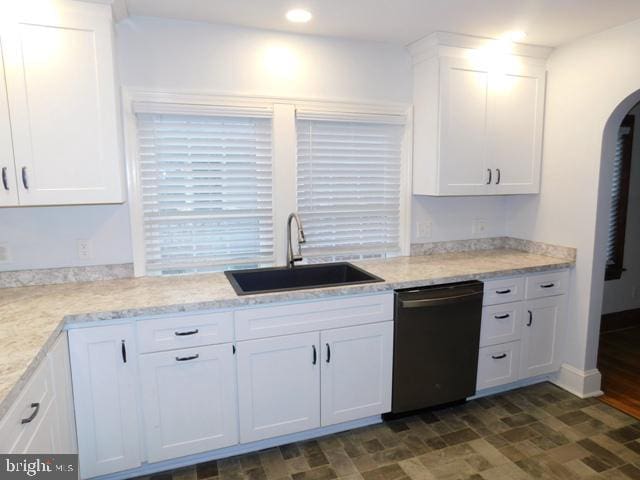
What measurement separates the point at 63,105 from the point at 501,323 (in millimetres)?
2825

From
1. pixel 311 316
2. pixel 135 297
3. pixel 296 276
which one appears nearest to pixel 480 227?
pixel 296 276

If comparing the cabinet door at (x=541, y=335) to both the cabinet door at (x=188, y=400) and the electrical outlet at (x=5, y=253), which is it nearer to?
the cabinet door at (x=188, y=400)

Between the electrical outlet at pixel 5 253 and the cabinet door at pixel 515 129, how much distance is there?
3040mm

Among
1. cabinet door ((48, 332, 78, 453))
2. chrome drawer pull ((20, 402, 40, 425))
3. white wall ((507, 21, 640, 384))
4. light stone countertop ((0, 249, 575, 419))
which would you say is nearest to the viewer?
chrome drawer pull ((20, 402, 40, 425))

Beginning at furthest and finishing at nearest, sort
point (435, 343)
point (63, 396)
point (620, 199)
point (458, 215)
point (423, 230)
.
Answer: point (620, 199) < point (458, 215) < point (423, 230) < point (435, 343) < point (63, 396)

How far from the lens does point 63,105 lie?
6.57ft

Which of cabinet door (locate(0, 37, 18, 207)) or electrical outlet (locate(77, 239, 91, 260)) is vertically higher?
cabinet door (locate(0, 37, 18, 207))

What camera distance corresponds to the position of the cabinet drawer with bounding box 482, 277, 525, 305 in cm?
269

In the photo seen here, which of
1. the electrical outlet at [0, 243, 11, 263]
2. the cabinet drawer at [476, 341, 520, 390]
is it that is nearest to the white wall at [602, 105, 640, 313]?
the cabinet drawer at [476, 341, 520, 390]

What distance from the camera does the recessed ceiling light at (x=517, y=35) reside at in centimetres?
267

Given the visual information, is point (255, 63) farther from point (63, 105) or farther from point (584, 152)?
point (584, 152)

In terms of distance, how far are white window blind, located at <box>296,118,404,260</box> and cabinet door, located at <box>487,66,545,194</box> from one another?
0.66 m

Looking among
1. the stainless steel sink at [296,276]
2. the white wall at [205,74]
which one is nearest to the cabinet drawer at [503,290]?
the stainless steel sink at [296,276]

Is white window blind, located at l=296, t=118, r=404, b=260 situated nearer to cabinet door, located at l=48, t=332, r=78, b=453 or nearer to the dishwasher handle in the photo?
the dishwasher handle
